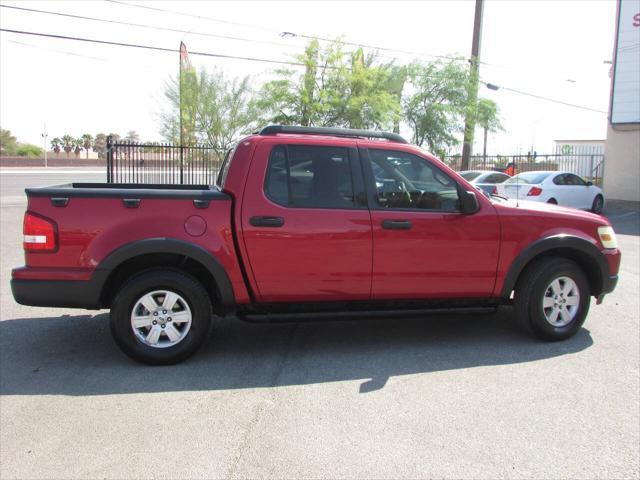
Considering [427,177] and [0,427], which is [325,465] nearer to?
[0,427]

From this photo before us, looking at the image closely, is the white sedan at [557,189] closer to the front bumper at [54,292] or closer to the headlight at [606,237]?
the headlight at [606,237]

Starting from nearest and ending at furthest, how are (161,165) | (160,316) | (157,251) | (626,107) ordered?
(157,251)
(160,316)
(161,165)
(626,107)

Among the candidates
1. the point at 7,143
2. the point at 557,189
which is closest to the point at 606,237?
the point at 557,189

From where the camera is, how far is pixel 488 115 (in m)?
24.5

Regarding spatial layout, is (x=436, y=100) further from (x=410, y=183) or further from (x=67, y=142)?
(x=67, y=142)

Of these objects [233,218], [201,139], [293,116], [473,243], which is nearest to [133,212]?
[233,218]

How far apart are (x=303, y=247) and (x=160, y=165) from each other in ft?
45.2

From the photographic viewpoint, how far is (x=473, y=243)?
520cm

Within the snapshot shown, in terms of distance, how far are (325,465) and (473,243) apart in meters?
2.64

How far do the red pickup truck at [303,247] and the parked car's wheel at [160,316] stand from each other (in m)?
0.01

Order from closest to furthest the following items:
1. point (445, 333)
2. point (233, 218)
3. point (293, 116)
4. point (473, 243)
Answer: point (233, 218), point (473, 243), point (445, 333), point (293, 116)

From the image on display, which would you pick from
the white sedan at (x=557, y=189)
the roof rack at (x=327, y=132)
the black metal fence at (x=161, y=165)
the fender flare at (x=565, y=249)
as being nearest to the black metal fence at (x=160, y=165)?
the black metal fence at (x=161, y=165)

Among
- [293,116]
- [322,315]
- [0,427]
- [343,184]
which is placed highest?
[293,116]


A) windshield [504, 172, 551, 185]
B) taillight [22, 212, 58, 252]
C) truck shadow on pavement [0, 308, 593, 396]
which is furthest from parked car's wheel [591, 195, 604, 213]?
taillight [22, 212, 58, 252]
